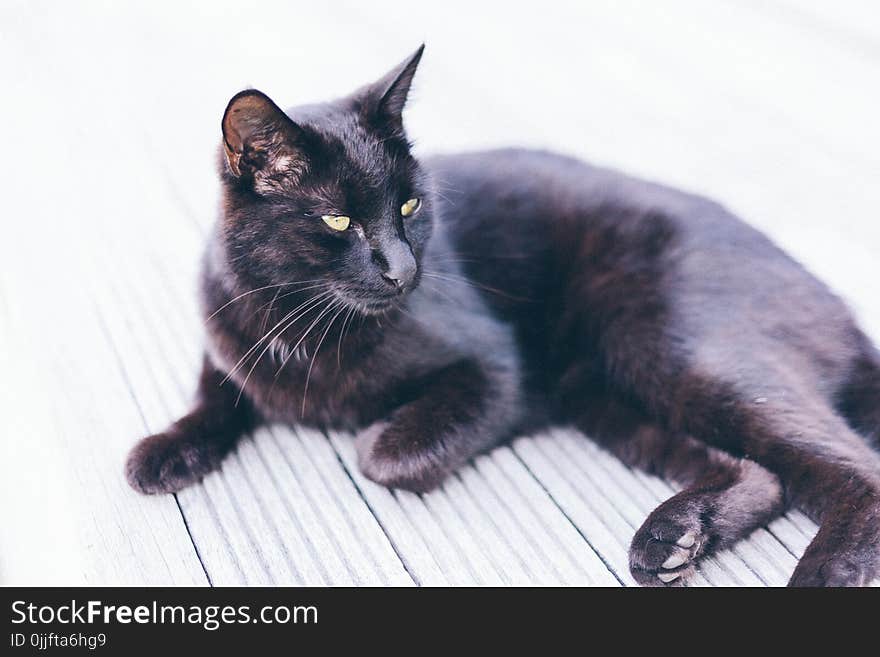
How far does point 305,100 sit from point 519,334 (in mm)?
1512

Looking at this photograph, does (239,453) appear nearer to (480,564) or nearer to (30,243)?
(480,564)

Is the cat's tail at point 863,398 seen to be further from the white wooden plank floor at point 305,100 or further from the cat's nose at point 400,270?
the cat's nose at point 400,270

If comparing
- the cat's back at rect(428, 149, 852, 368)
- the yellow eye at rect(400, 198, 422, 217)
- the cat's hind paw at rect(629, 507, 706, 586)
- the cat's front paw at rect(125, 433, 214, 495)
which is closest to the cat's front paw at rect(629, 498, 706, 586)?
the cat's hind paw at rect(629, 507, 706, 586)

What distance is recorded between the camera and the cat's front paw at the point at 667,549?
1354mm

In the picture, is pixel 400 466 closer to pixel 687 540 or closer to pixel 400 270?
pixel 400 270

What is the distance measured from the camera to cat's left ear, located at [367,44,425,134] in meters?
1.47

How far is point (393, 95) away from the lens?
1502 millimetres

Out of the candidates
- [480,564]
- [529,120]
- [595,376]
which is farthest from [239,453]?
[529,120]

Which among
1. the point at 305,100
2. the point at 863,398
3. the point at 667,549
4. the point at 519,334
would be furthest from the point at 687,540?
the point at 305,100

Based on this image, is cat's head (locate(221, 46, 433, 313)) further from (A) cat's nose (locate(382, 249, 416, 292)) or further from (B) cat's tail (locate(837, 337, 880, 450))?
(B) cat's tail (locate(837, 337, 880, 450))
